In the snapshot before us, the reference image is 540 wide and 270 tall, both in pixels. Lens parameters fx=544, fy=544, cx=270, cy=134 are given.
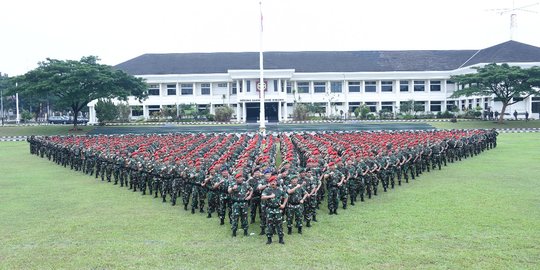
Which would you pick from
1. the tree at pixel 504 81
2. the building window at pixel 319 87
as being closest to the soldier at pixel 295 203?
the tree at pixel 504 81

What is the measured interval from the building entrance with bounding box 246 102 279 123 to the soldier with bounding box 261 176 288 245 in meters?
47.1

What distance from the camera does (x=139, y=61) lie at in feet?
210

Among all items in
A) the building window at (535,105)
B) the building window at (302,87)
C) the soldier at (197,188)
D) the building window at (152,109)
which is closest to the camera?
the soldier at (197,188)

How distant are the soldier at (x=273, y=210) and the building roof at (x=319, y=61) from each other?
50630 millimetres

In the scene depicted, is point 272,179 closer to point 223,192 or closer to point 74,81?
point 223,192

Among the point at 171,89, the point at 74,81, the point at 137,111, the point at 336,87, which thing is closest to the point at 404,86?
the point at 336,87

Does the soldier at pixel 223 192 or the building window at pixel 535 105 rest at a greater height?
the building window at pixel 535 105

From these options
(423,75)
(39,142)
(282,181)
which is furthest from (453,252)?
(423,75)

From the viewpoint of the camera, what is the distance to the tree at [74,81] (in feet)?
134

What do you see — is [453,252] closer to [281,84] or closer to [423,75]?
[281,84]

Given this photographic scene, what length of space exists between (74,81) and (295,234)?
34464 mm

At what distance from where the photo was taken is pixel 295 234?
10.6 meters

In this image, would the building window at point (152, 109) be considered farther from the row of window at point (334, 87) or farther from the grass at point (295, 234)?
the grass at point (295, 234)

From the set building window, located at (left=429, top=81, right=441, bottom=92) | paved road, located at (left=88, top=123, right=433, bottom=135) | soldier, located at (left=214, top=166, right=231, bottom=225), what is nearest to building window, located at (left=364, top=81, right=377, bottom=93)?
building window, located at (left=429, top=81, right=441, bottom=92)
